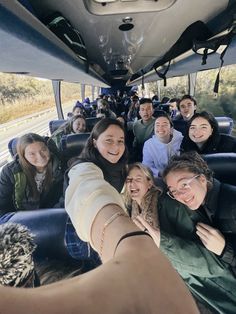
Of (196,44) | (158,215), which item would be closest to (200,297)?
(158,215)

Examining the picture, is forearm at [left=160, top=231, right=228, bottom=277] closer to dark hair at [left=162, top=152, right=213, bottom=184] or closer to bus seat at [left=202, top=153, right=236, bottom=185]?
dark hair at [left=162, top=152, right=213, bottom=184]

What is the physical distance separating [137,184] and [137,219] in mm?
276

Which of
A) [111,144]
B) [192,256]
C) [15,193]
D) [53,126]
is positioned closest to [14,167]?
[15,193]

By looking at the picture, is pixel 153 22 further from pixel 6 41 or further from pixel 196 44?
pixel 6 41

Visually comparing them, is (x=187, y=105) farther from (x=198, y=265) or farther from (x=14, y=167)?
(x=198, y=265)

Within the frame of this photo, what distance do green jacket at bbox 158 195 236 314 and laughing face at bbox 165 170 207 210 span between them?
0.18 ft

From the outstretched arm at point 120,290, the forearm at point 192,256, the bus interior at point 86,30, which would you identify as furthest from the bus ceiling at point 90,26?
the forearm at point 192,256

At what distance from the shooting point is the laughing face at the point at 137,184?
1720mm

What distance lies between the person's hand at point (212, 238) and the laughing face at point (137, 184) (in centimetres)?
50

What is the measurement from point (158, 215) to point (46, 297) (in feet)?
4.38

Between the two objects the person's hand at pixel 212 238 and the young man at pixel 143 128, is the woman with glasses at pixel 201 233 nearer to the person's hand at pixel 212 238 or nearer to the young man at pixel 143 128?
the person's hand at pixel 212 238

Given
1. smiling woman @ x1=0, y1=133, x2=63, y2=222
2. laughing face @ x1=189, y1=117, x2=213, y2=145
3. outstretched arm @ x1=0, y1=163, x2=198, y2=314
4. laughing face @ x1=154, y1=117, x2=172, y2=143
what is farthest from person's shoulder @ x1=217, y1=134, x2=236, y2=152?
outstretched arm @ x1=0, y1=163, x2=198, y2=314

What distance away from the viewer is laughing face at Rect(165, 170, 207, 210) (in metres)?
1.38

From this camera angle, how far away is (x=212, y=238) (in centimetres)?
127
